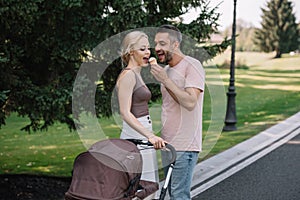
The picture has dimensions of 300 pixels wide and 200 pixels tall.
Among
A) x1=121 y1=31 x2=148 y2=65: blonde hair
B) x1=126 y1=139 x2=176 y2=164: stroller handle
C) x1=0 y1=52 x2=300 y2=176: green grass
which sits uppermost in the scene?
x1=121 y1=31 x2=148 y2=65: blonde hair

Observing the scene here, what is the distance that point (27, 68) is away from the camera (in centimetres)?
612

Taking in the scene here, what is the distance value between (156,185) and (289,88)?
66.8ft

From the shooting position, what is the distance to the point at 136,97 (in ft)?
12.1

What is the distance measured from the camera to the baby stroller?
315 cm

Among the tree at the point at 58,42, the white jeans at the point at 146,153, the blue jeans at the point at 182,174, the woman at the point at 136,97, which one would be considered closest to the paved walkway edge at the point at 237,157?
the tree at the point at 58,42

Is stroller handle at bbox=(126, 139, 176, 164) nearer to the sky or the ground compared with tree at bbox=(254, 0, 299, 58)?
nearer to the ground

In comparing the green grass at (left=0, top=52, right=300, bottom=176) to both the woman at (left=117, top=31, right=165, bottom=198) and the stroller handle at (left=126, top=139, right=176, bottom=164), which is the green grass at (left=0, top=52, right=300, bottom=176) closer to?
the woman at (left=117, top=31, right=165, bottom=198)

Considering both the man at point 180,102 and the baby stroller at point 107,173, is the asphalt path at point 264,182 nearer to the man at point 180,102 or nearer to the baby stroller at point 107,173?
the man at point 180,102

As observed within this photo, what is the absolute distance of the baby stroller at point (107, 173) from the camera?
3148 mm

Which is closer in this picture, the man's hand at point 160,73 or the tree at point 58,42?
the man's hand at point 160,73

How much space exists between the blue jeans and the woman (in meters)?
0.19

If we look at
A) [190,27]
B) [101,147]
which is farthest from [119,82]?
[190,27]

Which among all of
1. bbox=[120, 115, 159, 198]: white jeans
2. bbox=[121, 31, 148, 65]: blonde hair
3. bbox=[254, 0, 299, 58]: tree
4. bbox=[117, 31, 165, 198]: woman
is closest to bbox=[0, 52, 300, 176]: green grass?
bbox=[120, 115, 159, 198]: white jeans

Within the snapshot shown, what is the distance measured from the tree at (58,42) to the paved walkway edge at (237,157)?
1.71 metres
